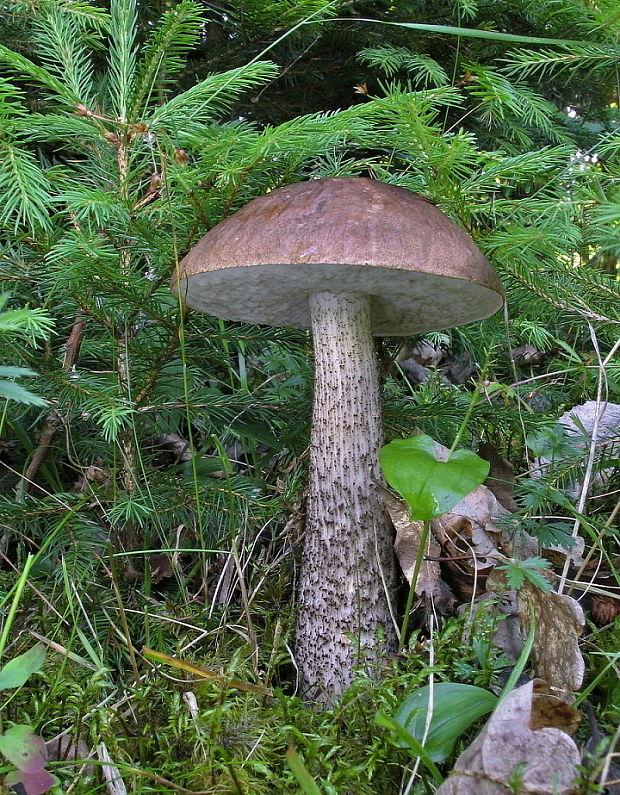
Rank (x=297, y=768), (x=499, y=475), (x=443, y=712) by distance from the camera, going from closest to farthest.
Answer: (x=297, y=768), (x=443, y=712), (x=499, y=475)

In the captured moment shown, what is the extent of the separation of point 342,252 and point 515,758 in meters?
1.02

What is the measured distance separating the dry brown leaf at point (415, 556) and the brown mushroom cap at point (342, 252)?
63cm

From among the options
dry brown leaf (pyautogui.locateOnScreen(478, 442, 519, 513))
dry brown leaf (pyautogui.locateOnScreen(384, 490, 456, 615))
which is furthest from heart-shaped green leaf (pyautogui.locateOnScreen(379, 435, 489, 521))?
dry brown leaf (pyautogui.locateOnScreen(478, 442, 519, 513))

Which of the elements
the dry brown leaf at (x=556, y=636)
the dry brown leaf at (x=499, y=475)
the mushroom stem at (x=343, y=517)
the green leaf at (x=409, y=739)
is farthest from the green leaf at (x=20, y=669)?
the dry brown leaf at (x=499, y=475)

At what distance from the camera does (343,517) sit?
5.63 feet

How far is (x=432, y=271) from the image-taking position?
138cm

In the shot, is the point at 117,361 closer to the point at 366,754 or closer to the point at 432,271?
the point at 432,271

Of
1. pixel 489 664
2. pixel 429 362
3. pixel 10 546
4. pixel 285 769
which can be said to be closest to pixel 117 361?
pixel 10 546

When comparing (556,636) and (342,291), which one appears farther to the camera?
(342,291)

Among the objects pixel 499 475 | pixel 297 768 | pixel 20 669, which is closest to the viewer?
pixel 297 768

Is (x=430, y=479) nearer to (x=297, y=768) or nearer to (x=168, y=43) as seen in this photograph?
(x=297, y=768)

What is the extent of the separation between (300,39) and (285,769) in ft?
8.38

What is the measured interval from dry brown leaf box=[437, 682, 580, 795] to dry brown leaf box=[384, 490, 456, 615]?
0.69 m

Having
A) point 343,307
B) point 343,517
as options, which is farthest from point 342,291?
point 343,517
